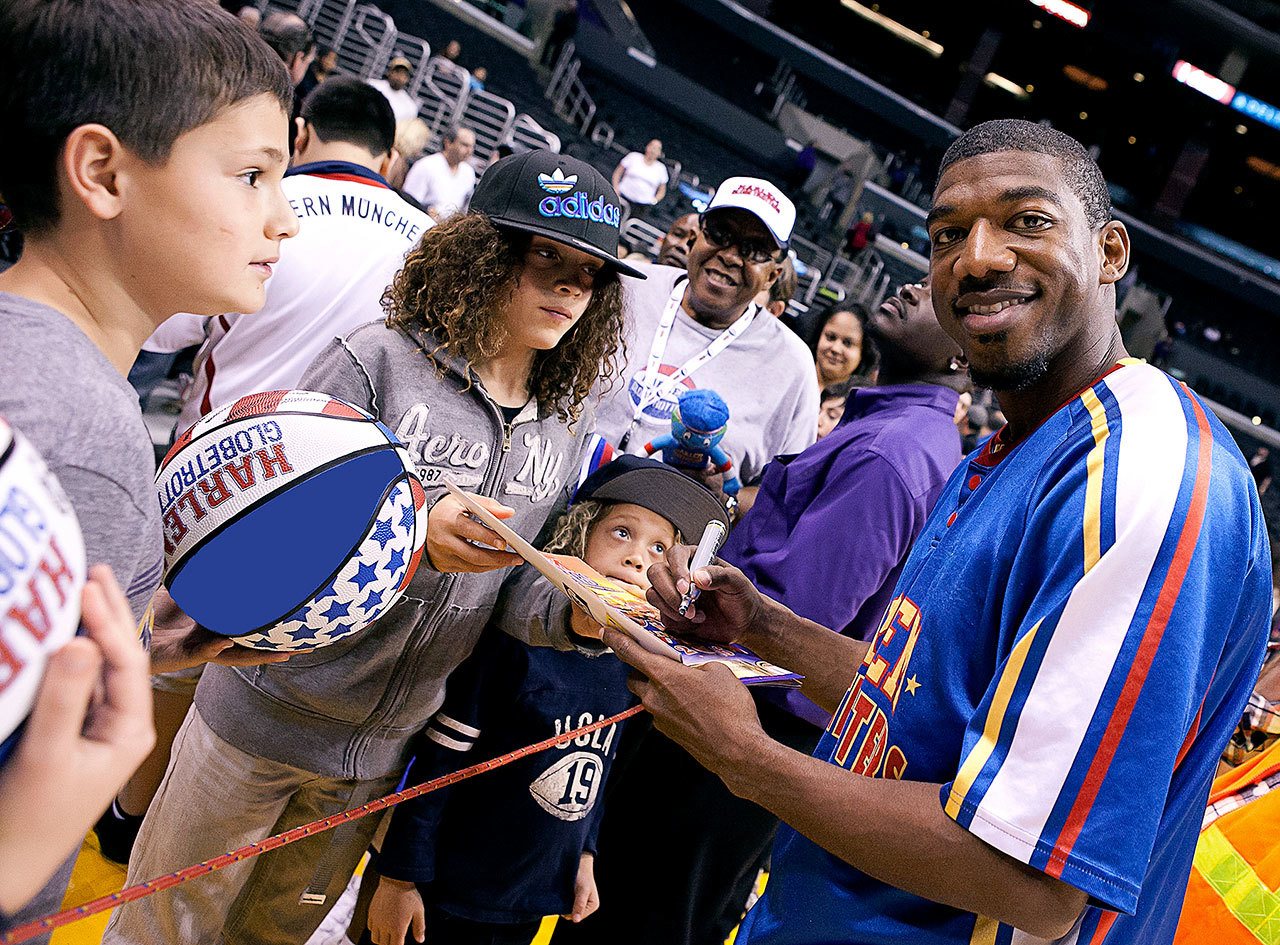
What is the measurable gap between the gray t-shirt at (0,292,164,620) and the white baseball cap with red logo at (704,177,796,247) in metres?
2.69

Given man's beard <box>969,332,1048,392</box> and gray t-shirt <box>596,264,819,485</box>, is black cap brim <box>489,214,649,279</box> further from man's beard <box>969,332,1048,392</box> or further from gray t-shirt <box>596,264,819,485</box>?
gray t-shirt <box>596,264,819,485</box>

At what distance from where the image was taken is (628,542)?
91.0 inches

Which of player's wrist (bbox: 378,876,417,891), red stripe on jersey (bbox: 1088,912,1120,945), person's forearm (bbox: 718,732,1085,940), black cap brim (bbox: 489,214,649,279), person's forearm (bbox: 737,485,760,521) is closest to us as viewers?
person's forearm (bbox: 718,732,1085,940)

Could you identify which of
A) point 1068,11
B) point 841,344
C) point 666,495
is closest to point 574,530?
point 666,495

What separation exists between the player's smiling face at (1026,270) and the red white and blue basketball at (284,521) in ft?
3.15

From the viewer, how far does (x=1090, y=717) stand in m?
1.09

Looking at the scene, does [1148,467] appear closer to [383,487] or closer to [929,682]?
[929,682]

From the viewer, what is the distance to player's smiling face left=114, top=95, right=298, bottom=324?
1.12 meters

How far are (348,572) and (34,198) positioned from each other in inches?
27.0

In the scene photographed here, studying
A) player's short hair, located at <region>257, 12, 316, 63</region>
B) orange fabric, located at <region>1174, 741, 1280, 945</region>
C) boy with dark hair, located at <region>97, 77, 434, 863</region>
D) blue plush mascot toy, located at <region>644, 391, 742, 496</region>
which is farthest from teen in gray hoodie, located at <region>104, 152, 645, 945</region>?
player's short hair, located at <region>257, 12, 316, 63</region>

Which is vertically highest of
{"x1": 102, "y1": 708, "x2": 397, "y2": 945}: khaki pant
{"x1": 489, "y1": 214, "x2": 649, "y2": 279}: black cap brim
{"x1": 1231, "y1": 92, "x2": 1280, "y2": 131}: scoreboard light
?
{"x1": 1231, "y1": 92, "x2": 1280, "y2": 131}: scoreboard light

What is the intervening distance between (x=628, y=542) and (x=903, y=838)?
1.20 m

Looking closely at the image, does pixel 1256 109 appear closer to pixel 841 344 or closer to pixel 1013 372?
pixel 841 344

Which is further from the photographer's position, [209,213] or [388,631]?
[388,631]
